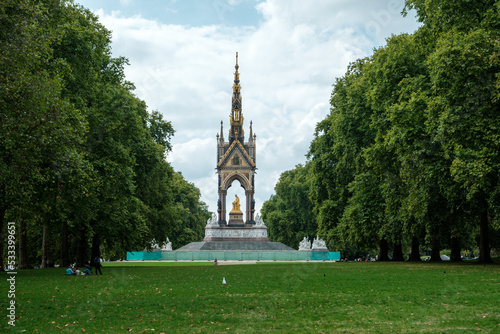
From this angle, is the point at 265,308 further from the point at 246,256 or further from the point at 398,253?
the point at 246,256

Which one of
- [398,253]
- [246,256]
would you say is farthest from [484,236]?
[246,256]

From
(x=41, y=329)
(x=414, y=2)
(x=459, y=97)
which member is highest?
(x=414, y=2)

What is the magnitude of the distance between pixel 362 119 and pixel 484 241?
474 inches

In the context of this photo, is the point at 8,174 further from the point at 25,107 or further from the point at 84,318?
the point at 84,318

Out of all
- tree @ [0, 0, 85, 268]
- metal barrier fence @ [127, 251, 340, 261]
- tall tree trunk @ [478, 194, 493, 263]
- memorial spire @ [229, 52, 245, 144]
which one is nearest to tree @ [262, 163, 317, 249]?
memorial spire @ [229, 52, 245, 144]

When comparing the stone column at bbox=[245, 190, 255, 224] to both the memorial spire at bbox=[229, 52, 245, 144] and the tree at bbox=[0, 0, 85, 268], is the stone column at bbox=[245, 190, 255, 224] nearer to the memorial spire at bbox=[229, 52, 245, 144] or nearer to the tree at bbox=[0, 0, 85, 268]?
the memorial spire at bbox=[229, 52, 245, 144]

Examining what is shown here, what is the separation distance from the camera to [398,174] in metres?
30.8

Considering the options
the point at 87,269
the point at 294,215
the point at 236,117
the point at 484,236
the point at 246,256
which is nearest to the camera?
the point at 87,269

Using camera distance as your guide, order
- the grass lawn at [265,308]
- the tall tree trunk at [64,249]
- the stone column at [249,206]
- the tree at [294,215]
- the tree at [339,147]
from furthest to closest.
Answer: the stone column at [249,206]
the tree at [294,215]
the tree at [339,147]
the tall tree trunk at [64,249]
the grass lawn at [265,308]

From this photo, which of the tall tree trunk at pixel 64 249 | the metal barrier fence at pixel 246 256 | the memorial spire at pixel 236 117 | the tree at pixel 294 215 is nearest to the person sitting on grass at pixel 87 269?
the tall tree trunk at pixel 64 249

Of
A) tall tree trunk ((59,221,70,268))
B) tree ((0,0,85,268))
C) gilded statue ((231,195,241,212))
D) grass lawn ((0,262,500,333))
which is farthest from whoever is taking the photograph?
gilded statue ((231,195,241,212))

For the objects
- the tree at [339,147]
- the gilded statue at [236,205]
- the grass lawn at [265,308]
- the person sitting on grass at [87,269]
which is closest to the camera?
the grass lawn at [265,308]

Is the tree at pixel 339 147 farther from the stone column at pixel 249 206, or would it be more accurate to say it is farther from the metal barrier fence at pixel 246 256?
the stone column at pixel 249 206

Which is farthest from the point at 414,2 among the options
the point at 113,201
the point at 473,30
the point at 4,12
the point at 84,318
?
the point at 84,318
